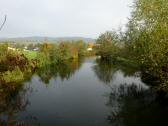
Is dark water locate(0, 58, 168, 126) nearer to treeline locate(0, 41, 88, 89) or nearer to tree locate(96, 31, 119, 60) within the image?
treeline locate(0, 41, 88, 89)

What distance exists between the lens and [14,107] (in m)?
27.3

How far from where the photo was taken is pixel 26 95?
33.5m

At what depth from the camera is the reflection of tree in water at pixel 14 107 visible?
72.4 ft

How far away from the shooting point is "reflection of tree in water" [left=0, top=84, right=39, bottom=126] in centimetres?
2208

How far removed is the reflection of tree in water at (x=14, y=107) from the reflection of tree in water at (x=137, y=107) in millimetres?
7280

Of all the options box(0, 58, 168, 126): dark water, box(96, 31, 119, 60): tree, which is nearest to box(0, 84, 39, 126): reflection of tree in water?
box(0, 58, 168, 126): dark water

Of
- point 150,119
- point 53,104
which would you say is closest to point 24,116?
point 53,104

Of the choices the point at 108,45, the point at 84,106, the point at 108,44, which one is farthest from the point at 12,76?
the point at 108,44

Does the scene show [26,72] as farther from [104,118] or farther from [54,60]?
[104,118]

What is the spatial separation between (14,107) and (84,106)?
711 centimetres

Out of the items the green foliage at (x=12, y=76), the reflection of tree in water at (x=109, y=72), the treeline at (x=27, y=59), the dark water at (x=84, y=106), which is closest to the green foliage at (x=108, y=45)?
the treeline at (x=27, y=59)

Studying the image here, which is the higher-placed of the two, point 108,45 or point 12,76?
point 108,45

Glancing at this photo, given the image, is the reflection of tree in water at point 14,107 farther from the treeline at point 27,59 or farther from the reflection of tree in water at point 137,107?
the reflection of tree in water at point 137,107

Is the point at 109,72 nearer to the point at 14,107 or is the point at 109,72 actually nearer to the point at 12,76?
the point at 12,76
